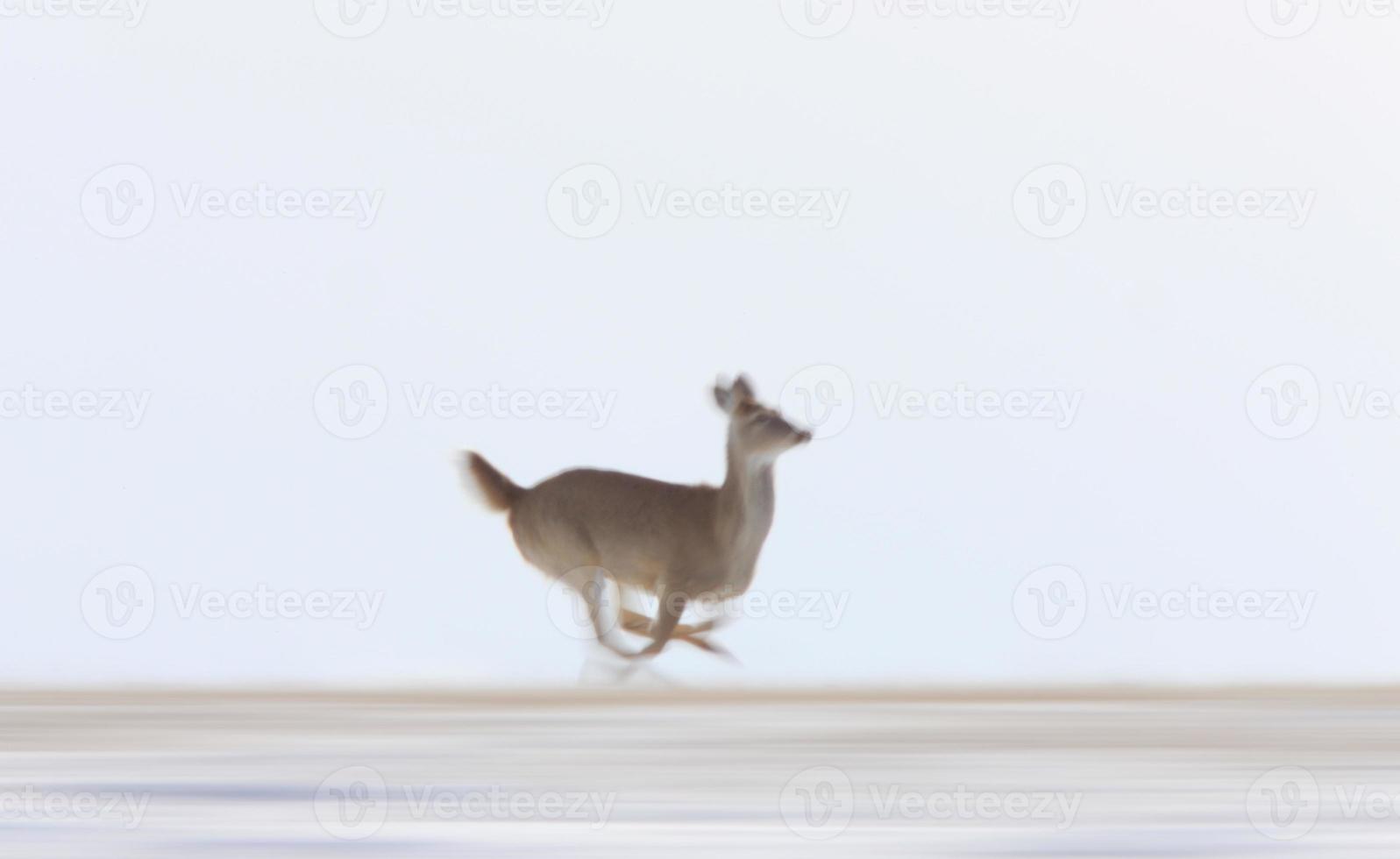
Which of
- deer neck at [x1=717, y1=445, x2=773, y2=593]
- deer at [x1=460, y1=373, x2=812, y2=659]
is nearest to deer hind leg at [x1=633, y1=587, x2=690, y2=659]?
deer at [x1=460, y1=373, x2=812, y2=659]

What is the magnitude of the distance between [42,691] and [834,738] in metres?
4.64

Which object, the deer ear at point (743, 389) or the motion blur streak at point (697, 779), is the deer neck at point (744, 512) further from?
the motion blur streak at point (697, 779)

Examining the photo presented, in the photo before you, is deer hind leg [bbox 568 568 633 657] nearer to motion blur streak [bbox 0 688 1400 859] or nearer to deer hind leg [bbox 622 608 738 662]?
deer hind leg [bbox 622 608 738 662]

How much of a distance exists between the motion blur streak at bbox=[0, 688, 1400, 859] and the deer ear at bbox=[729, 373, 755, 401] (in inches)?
111

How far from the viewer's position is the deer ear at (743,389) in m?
12.4

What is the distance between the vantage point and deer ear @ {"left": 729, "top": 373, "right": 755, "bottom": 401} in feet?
40.6

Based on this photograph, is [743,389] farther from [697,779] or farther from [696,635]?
[697,779]

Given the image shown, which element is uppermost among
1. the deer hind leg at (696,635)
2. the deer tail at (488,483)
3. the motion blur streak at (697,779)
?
the deer tail at (488,483)

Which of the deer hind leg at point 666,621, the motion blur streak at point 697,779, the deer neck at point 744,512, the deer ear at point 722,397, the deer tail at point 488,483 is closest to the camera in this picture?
the motion blur streak at point 697,779

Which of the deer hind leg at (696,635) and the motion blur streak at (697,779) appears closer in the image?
the motion blur streak at (697,779)

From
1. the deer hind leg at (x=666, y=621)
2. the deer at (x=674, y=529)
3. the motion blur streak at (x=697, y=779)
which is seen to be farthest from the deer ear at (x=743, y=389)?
the motion blur streak at (x=697, y=779)

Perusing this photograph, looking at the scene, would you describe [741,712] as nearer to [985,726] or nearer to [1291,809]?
[985,726]

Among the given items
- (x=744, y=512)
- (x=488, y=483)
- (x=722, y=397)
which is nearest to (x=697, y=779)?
(x=744, y=512)

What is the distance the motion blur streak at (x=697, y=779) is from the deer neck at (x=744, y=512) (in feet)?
7.69
